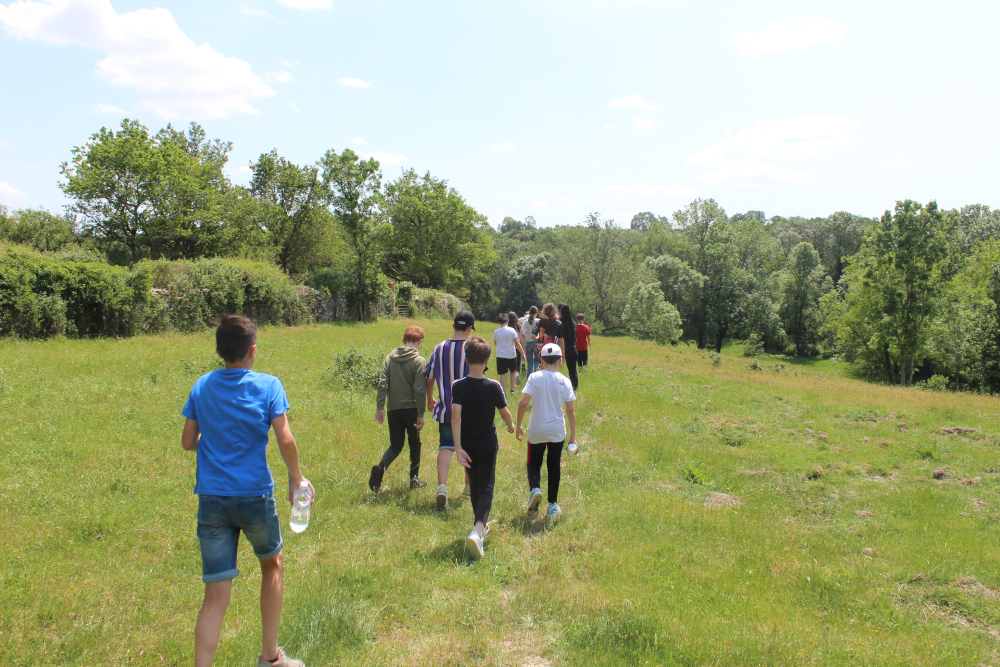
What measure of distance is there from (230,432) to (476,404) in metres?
2.68

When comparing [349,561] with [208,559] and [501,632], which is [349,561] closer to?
[501,632]

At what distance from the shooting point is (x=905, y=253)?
33750mm

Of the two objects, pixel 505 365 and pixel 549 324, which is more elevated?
pixel 549 324

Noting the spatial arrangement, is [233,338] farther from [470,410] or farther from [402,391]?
[402,391]

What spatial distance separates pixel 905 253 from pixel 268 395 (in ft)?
Result: 132

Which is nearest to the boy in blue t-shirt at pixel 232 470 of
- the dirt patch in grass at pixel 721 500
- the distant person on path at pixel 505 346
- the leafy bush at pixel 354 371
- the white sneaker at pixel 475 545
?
the white sneaker at pixel 475 545

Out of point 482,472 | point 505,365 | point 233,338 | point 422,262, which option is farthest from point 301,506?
point 422,262

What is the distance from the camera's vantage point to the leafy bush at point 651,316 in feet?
159

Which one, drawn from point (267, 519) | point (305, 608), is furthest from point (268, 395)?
point (305, 608)

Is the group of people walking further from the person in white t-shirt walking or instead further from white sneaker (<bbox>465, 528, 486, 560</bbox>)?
the person in white t-shirt walking

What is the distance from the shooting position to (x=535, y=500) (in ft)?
20.8

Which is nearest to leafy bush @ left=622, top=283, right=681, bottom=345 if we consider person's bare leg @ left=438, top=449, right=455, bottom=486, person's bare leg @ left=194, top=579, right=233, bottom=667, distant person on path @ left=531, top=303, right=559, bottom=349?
distant person on path @ left=531, top=303, right=559, bottom=349

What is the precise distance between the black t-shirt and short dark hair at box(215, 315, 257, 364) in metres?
2.54

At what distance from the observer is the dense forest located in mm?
22812
